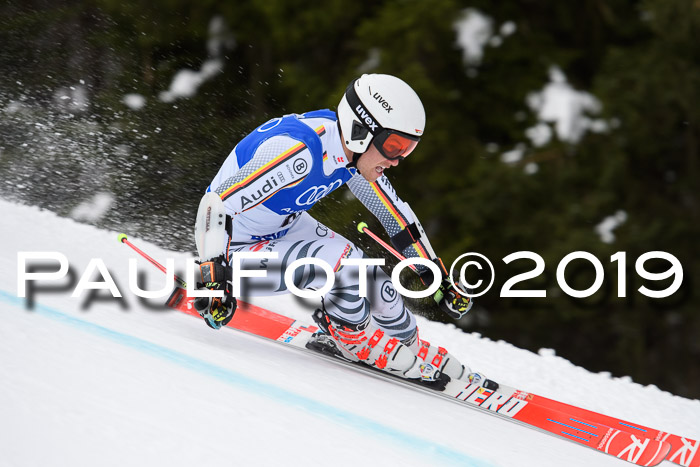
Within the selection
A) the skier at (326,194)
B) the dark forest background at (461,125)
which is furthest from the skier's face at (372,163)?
the dark forest background at (461,125)

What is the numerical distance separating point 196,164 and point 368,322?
19.5 ft

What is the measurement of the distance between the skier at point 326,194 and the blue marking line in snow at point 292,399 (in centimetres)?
24

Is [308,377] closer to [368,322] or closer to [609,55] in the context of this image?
[368,322]

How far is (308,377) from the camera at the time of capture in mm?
3137

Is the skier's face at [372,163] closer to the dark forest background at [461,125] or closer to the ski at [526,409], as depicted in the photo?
the ski at [526,409]

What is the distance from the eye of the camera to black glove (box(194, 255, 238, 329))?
2.99 m

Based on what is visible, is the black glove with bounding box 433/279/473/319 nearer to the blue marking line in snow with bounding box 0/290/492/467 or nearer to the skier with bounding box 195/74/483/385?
the skier with bounding box 195/74/483/385

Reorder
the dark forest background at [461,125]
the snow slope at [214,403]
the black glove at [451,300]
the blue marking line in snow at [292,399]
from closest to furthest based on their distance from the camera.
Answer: the snow slope at [214,403] → the blue marking line in snow at [292,399] → the black glove at [451,300] → the dark forest background at [461,125]

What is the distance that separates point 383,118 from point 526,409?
1.42m

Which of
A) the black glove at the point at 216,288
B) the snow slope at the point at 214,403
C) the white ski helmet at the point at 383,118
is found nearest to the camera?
the snow slope at the point at 214,403

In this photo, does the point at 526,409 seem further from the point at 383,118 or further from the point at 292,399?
the point at 383,118

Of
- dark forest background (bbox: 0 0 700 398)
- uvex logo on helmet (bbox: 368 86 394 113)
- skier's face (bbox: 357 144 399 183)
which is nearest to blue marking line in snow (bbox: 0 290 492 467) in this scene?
skier's face (bbox: 357 144 399 183)

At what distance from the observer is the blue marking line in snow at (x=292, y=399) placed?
2.60 meters

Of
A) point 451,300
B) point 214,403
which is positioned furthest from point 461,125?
point 214,403
